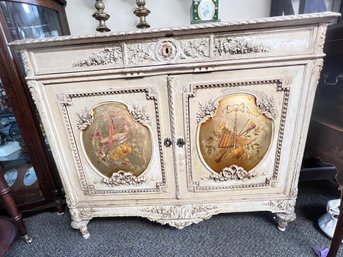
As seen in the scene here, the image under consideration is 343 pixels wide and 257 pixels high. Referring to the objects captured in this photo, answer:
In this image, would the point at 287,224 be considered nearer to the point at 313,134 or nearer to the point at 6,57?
the point at 313,134

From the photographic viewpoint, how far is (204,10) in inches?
41.4

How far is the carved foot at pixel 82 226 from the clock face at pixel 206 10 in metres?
1.32

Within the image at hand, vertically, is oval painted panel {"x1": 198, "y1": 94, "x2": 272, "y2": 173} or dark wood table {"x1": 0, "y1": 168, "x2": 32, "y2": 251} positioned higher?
oval painted panel {"x1": 198, "y1": 94, "x2": 272, "y2": 173}

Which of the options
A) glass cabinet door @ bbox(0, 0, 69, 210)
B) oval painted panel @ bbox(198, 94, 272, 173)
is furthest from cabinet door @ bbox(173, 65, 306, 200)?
glass cabinet door @ bbox(0, 0, 69, 210)

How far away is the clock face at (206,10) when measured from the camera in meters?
1.04

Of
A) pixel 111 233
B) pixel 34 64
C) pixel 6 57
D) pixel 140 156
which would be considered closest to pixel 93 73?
pixel 34 64

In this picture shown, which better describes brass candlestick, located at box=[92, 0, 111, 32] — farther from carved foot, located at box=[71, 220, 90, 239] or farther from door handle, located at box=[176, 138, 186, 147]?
carved foot, located at box=[71, 220, 90, 239]

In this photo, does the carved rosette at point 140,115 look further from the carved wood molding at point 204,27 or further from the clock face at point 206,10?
the clock face at point 206,10


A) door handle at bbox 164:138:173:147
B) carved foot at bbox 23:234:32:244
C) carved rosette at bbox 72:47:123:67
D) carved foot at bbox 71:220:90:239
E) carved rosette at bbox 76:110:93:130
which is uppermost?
carved rosette at bbox 72:47:123:67

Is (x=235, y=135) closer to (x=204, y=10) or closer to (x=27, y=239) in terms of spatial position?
(x=204, y=10)

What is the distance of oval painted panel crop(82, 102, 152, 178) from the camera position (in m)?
0.95

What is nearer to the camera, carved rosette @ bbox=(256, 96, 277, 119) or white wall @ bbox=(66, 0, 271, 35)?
carved rosette @ bbox=(256, 96, 277, 119)

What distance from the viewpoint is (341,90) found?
1099mm

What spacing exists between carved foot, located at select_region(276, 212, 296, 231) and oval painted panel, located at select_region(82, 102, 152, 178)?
0.79 meters
